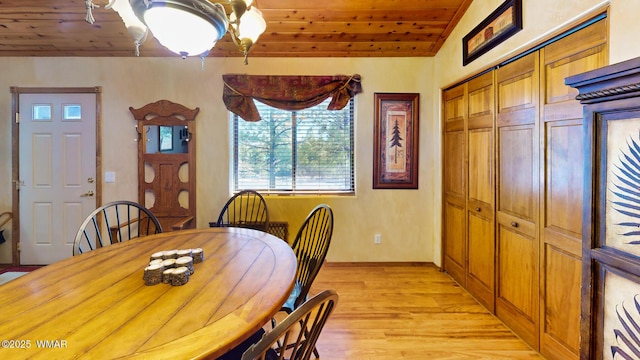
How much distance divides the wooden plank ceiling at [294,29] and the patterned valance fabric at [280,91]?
0.28 m

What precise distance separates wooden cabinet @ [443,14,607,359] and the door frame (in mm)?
3816

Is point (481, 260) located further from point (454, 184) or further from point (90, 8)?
point (90, 8)

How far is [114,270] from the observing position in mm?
1304

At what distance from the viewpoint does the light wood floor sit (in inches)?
74.9

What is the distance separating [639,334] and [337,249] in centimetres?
267

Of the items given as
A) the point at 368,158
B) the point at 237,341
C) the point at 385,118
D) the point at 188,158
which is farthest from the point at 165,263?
the point at 385,118

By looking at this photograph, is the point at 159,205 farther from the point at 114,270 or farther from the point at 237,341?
the point at 237,341

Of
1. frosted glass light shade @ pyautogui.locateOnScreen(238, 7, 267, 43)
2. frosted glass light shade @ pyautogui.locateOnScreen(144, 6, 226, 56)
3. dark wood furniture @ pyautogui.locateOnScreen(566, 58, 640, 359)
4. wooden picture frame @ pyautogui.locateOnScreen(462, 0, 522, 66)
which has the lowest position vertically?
dark wood furniture @ pyautogui.locateOnScreen(566, 58, 640, 359)

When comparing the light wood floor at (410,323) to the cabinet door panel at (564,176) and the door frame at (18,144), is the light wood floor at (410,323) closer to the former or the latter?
the cabinet door panel at (564,176)

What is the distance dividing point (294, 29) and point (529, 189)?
8.06 ft

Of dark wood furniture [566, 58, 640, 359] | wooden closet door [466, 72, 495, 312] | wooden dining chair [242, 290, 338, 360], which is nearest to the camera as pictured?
wooden dining chair [242, 290, 338, 360]

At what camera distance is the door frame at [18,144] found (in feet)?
10.5

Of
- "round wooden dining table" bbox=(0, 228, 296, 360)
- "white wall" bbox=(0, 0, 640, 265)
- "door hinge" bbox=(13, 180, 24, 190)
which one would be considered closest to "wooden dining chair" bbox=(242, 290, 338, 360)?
"round wooden dining table" bbox=(0, 228, 296, 360)

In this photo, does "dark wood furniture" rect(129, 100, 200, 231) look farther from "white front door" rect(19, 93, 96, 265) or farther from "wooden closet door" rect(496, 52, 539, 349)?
"wooden closet door" rect(496, 52, 539, 349)
